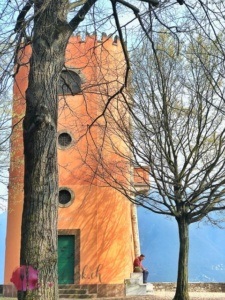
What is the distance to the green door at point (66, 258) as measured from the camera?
1908 cm

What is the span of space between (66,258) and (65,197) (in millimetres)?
2393

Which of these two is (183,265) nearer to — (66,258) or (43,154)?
(66,258)

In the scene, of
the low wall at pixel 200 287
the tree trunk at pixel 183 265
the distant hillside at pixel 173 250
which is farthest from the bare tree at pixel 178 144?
the distant hillside at pixel 173 250

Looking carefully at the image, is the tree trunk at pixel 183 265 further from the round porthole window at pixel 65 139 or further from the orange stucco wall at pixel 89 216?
the round porthole window at pixel 65 139

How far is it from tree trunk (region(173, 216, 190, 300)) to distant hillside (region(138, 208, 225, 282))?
1659 inches

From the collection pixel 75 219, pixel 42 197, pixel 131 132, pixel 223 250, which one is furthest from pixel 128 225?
pixel 223 250

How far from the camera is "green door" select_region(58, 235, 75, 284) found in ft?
62.6

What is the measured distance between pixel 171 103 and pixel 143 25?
8.36m

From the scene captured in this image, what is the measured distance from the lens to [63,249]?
19.4m

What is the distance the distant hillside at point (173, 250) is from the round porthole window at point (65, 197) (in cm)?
3818

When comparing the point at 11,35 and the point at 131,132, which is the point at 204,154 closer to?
the point at 131,132

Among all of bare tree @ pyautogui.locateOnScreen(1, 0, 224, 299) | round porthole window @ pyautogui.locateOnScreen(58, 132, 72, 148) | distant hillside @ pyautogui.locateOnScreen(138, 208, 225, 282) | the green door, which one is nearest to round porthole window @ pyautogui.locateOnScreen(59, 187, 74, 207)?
the green door

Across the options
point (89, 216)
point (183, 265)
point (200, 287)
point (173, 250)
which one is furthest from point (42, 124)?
point (173, 250)

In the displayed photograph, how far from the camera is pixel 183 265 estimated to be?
1399cm
